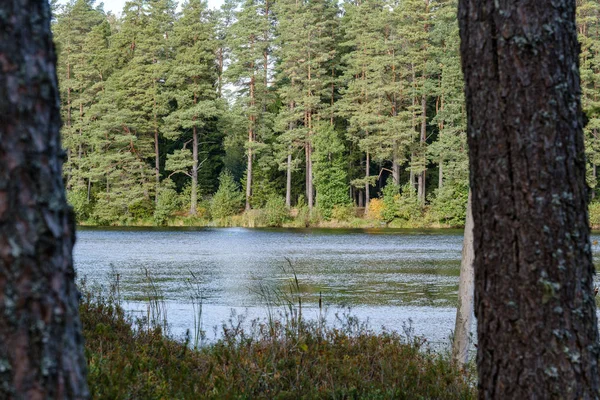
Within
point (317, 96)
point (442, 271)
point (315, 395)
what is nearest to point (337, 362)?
point (315, 395)

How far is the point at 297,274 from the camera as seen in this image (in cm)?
1845

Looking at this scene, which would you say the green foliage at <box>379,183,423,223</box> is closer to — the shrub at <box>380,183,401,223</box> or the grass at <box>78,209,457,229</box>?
the shrub at <box>380,183,401,223</box>

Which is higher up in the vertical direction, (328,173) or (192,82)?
(192,82)

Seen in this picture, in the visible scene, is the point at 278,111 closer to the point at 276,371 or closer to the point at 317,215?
the point at 317,215

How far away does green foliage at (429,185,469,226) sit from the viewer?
45.7 meters

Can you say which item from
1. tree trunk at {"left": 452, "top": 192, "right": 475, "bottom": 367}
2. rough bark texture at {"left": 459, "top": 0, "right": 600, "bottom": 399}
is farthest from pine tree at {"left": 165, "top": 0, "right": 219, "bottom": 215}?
rough bark texture at {"left": 459, "top": 0, "right": 600, "bottom": 399}

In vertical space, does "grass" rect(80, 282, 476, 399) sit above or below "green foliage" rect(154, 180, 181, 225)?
below

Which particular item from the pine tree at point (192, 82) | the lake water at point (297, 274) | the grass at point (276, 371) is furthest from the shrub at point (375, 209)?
the grass at point (276, 371)

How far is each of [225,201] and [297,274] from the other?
103 ft

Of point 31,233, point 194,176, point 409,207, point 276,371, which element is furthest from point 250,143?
point 31,233

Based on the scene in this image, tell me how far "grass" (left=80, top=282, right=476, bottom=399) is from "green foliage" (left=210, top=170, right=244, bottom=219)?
4255 cm

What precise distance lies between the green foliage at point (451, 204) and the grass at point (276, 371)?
3974 centimetres

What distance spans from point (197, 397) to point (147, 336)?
2.74 m

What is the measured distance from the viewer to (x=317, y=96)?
168 ft
